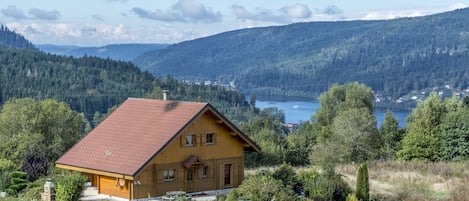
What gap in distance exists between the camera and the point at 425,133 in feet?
209

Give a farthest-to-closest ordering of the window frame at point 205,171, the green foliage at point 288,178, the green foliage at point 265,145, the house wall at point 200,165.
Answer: the green foliage at point 265,145 < the window frame at point 205,171 < the green foliage at point 288,178 < the house wall at point 200,165

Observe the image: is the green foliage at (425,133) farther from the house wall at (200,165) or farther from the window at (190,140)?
the window at (190,140)

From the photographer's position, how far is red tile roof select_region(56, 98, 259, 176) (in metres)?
31.6

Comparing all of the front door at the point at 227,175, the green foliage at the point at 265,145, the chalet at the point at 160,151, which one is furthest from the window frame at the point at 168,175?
the green foliage at the point at 265,145

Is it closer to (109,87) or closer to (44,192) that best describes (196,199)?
(44,192)

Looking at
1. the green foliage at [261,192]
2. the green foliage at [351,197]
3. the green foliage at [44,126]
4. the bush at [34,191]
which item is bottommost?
the green foliage at [351,197]

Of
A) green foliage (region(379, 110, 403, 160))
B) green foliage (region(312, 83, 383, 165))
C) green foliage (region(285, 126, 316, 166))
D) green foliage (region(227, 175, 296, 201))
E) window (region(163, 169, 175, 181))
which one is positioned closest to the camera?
green foliage (region(227, 175, 296, 201))

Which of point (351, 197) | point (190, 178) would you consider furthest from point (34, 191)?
point (351, 197)

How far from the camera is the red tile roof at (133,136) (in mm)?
31578

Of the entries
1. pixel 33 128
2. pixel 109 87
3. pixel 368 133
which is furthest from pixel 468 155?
pixel 109 87

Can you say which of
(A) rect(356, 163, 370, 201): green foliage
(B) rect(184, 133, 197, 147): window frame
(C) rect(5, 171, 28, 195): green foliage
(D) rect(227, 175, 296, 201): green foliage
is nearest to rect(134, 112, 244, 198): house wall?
(B) rect(184, 133, 197, 147): window frame

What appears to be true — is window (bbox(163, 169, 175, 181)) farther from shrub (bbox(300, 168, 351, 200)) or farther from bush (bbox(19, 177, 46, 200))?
shrub (bbox(300, 168, 351, 200))

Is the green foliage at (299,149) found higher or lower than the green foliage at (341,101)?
lower

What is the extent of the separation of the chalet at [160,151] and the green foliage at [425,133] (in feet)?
87.4
